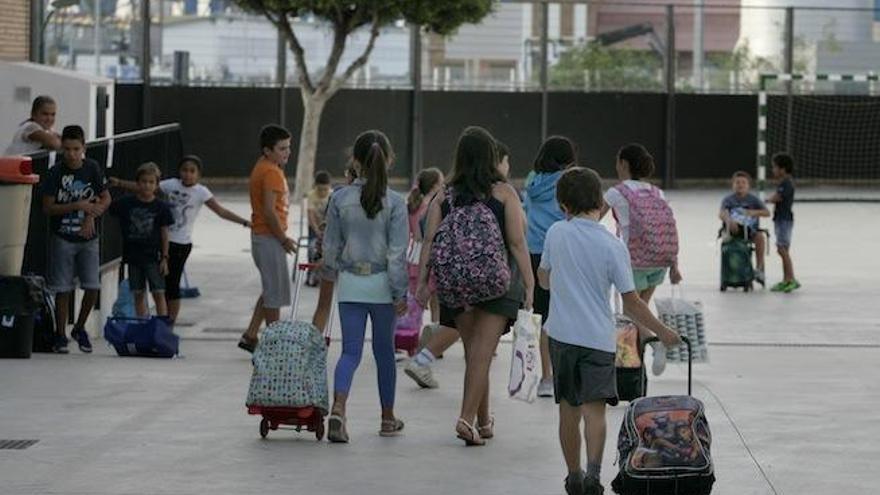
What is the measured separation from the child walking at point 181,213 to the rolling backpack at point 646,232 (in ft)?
12.4

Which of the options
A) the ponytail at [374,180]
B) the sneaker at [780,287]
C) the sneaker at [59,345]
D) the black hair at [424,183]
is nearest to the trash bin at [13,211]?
the sneaker at [59,345]

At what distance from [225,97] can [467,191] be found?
29.0m

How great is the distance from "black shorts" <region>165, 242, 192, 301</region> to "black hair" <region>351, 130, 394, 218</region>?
5429 mm

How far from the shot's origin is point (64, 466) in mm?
10008

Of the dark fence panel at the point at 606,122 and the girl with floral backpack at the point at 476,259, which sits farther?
the dark fence panel at the point at 606,122

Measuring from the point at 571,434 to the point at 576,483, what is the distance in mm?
225

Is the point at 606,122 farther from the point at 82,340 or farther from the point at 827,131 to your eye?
the point at 82,340

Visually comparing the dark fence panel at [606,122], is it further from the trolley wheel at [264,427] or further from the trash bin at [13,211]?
the trolley wheel at [264,427]

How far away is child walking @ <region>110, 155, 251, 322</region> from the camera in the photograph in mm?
16141

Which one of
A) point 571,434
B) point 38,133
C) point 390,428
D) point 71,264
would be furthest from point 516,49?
point 571,434

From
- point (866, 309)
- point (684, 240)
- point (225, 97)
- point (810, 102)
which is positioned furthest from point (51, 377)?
point (810, 102)

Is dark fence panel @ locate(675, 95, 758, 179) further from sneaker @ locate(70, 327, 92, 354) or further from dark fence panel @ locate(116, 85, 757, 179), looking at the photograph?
sneaker @ locate(70, 327, 92, 354)

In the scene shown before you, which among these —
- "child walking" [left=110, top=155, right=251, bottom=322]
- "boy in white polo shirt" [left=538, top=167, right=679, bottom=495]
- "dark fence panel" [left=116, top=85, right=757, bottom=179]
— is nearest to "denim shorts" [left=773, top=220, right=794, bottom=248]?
"child walking" [left=110, top=155, right=251, bottom=322]

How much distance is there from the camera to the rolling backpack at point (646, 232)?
12.7 m
